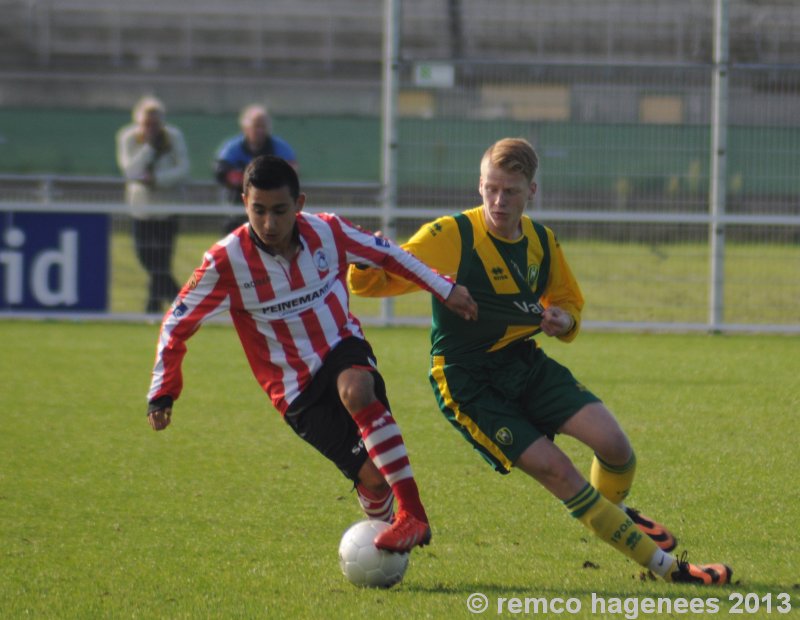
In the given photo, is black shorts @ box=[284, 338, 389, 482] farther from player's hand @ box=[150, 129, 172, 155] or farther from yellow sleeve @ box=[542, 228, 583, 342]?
player's hand @ box=[150, 129, 172, 155]

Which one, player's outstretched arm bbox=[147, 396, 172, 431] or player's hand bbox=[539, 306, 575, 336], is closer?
player's outstretched arm bbox=[147, 396, 172, 431]

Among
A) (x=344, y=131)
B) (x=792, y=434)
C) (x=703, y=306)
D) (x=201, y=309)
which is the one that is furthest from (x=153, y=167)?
(x=344, y=131)

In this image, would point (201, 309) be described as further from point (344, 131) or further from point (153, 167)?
point (344, 131)

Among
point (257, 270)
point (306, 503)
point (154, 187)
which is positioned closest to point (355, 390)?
point (257, 270)

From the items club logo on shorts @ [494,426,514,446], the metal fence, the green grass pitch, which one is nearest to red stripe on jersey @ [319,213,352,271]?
club logo on shorts @ [494,426,514,446]

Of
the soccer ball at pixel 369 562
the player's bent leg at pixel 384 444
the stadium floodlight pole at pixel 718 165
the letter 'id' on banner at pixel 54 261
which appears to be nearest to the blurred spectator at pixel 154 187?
the letter 'id' on banner at pixel 54 261

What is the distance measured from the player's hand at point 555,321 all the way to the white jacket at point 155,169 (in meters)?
7.67

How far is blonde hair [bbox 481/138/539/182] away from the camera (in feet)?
14.5

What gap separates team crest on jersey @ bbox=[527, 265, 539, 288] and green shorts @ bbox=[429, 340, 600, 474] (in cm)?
22

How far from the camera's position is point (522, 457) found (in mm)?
4199

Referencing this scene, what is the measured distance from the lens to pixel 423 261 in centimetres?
452

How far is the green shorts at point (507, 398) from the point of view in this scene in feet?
14.1

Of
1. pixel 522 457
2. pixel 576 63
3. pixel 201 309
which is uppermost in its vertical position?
pixel 576 63

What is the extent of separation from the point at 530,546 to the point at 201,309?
4.74 ft
